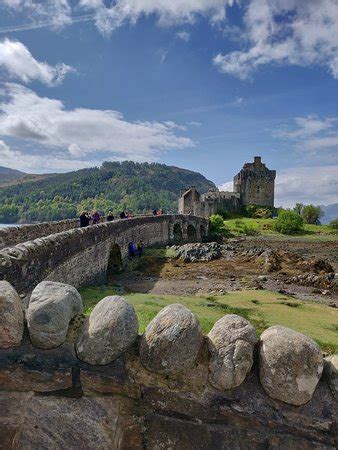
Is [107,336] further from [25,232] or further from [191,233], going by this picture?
[191,233]

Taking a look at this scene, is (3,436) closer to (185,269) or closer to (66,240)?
(66,240)

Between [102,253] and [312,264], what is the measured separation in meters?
18.0

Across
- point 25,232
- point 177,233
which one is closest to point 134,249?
point 25,232

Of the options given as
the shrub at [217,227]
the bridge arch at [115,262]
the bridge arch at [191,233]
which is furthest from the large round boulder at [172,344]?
the shrub at [217,227]

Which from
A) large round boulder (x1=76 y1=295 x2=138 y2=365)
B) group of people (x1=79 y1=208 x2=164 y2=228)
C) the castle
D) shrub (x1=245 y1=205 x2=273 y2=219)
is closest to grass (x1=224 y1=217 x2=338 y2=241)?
shrub (x1=245 y1=205 x2=273 y2=219)

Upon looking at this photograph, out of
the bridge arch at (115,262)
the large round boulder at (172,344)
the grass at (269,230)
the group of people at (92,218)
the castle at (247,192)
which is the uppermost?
the castle at (247,192)

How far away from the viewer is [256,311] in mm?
13766

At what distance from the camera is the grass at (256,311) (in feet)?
34.2

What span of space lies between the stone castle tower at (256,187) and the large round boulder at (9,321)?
97.6 m

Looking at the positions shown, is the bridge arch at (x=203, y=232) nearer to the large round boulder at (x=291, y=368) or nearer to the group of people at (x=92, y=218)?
the group of people at (x=92, y=218)

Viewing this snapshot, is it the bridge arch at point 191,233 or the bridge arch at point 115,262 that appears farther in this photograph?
the bridge arch at point 191,233

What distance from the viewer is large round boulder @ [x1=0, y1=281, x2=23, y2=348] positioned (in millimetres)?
3850

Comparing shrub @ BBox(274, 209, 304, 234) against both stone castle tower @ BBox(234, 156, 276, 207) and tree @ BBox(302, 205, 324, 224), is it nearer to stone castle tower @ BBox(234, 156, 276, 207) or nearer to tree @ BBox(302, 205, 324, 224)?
tree @ BBox(302, 205, 324, 224)

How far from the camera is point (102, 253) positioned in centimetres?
1941
